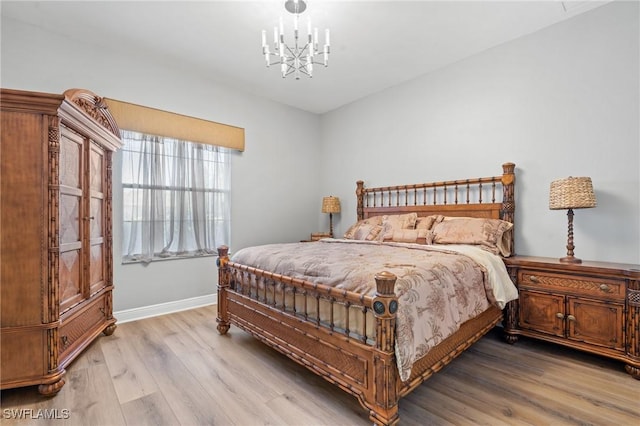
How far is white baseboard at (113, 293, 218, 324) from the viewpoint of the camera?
314 centimetres

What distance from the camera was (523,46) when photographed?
293 centimetres

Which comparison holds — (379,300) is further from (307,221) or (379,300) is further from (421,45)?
(307,221)

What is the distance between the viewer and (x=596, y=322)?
218 centimetres

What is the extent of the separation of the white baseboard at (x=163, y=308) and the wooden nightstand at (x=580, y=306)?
132 inches

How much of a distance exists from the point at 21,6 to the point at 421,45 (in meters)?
3.61

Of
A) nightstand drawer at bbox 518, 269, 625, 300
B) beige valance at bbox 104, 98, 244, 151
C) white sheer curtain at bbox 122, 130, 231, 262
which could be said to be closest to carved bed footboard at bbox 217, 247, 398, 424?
white sheer curtain at bbox 122, 130, 231, 262

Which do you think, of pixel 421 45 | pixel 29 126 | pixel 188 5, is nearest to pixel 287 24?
pixel 188 5

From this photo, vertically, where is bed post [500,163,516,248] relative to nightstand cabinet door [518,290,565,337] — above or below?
above

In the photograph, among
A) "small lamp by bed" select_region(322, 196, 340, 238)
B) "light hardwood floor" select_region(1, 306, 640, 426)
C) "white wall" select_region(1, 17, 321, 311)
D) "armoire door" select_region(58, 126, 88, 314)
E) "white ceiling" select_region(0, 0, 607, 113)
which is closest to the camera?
"light hardwood floor" select_region(1, 306, 640, 426)

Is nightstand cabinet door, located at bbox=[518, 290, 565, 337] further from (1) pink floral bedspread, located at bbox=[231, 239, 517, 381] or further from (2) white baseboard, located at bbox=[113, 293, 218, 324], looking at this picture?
(2) white baseboard, located at bbox=[113, 293, 218, 324]

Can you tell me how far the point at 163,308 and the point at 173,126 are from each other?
7.02 ft

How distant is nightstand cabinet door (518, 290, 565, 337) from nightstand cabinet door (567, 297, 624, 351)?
61 mm

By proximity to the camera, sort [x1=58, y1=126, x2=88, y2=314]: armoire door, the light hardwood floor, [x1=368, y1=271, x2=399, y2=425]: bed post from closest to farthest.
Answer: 1. [x1=368, y1=271, x2=399, y2=425]: bed post
2. the light hardwood floor
3. [x1=58, y1=126, x2=88, y2=314]: armoire door

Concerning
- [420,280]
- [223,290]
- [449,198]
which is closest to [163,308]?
[223,290]
